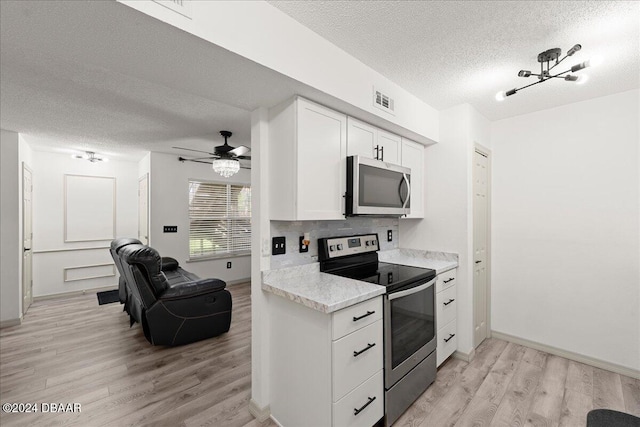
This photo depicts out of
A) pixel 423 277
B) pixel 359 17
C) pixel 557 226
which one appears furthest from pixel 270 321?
pixel 557 226

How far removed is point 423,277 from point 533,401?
124 centimetres

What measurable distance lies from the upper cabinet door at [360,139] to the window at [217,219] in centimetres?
408

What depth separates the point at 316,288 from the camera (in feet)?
5.90

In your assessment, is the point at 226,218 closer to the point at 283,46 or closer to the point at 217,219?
the point at 217,219

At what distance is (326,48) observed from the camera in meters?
Result: 1.81

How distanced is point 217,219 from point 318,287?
431 cm

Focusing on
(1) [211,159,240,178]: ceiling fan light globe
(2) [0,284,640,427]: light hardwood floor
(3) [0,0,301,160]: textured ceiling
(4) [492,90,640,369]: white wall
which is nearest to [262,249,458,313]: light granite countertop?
(2) [0,284,640,427]: light hardwood floor

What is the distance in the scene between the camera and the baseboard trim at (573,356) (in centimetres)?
248

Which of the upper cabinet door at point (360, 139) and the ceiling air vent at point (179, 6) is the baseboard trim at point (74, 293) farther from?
the ceiling air vent at point (179, 6)

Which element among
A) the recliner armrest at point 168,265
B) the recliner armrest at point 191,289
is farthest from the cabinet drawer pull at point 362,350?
the recliner armrest at point 168,265

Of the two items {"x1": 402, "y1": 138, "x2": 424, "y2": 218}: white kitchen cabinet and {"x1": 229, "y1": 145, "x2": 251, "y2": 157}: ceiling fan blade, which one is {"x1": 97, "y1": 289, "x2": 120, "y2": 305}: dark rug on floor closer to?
{"x1": 229, "y1": 145, "x2": 251, "y2": 157}: ceiling fan blade

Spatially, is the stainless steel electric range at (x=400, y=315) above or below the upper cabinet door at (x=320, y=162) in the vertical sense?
below

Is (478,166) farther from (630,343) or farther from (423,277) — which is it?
(630,343)

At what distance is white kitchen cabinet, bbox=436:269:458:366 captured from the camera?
8.13ft
